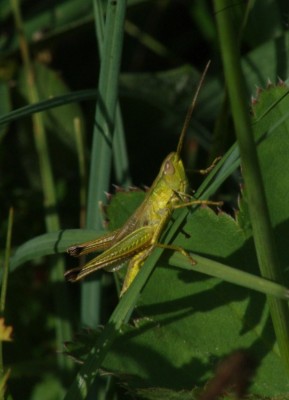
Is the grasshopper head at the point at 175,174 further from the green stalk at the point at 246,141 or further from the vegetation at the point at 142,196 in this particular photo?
the green stalk at the point at 246,141

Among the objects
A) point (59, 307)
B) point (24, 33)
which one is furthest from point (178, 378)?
point (24, 33)

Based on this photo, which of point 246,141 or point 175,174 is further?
point 175,174

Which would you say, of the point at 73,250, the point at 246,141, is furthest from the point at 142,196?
the point at 246,141

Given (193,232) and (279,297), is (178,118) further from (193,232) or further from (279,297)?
(279,297)

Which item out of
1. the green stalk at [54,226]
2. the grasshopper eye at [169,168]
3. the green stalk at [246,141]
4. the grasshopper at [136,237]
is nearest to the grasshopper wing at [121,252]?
the grasshopper at [136,237]

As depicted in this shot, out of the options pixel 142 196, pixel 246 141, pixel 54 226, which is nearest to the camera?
pixel 246 141

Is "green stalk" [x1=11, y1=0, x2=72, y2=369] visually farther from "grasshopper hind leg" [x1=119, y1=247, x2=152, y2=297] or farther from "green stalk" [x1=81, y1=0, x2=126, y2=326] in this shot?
"grasshopper hind leg" [x1=119, y1=247, x2=152, y2=297]

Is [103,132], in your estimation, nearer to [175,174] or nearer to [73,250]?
[175,174]
